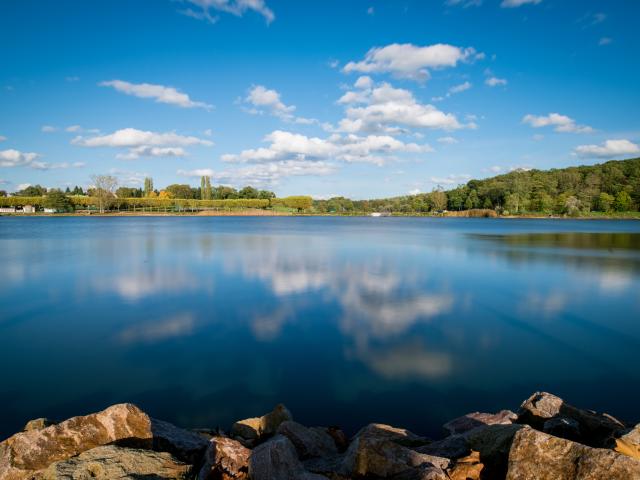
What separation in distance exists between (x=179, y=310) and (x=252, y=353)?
4111 millimetres

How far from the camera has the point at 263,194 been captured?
458 ft

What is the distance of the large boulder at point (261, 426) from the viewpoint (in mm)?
4902

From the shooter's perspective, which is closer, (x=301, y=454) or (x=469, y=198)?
(x=301, y=454)

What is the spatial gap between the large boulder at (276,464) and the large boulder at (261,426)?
4.90ft

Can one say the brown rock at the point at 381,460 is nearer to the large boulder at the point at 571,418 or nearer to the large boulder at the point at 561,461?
the large boulder at the point at 561,461

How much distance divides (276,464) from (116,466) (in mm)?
1241

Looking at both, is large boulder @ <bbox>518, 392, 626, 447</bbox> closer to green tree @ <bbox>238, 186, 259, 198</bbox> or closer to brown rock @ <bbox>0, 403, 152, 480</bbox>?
brown rock @ <bbox>0, 403, 152, 480</bbox>

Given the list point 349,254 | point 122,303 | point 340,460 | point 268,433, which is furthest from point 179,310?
point 349,254

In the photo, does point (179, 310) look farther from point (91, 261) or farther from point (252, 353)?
point (91, 261)

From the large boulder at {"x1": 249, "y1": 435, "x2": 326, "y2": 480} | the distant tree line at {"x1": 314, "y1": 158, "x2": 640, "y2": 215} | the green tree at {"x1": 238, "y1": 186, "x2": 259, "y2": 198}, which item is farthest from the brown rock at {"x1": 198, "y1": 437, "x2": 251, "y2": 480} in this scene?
the green tree at {"x1": 238, "y1": 186, "x2": 259, "y2": 198}

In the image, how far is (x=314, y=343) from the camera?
28.4 ft

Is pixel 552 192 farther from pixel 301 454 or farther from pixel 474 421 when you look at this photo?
pixel 301 454

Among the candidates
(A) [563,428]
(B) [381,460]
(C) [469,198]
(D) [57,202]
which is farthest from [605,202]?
(D) [57,202]

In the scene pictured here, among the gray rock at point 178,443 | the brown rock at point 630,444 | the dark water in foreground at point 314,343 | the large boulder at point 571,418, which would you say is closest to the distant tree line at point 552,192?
the dark water in foreground at point 314,343
